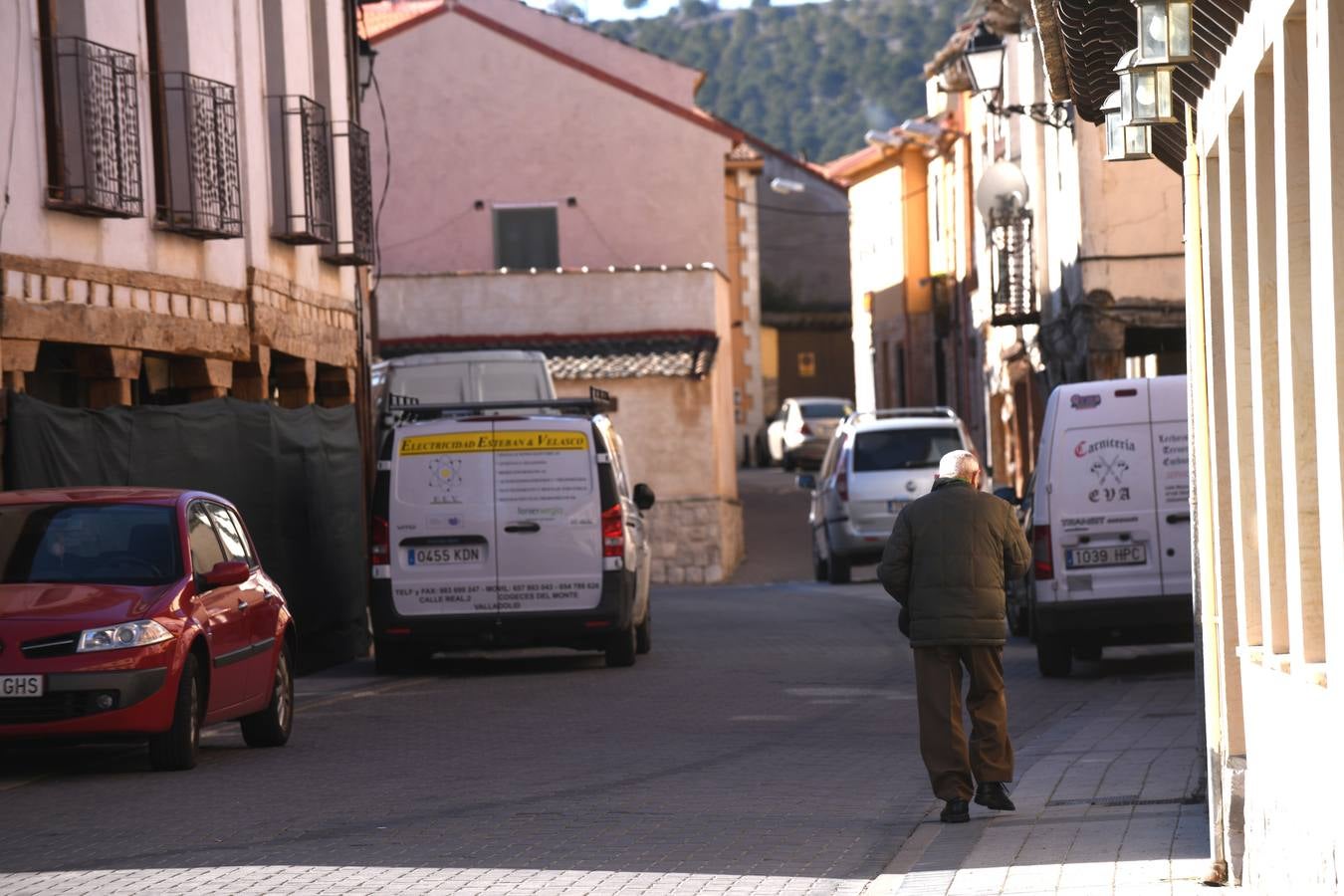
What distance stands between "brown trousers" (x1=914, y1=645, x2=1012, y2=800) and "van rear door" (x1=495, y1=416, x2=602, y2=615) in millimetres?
8648

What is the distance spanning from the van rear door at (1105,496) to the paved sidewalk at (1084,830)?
12.4 ft

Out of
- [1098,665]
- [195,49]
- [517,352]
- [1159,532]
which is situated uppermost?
[195,49]

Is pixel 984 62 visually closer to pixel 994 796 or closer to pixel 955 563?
pixel 955 563

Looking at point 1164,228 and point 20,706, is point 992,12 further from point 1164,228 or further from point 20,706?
point 20,706

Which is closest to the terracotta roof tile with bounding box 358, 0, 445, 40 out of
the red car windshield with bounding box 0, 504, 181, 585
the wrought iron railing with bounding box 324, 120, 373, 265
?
the wrought iron railing with bounding box 324, 120, 373, 265

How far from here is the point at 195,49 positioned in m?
20.3

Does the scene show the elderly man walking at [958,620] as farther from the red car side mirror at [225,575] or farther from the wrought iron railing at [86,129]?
the wrought iron railing at [86,129]

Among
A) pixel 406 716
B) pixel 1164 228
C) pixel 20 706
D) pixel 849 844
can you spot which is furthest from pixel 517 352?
pixel 849 844

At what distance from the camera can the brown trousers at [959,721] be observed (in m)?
10.2

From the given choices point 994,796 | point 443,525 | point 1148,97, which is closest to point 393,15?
point 443,525

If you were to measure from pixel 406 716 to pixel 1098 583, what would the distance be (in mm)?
5271

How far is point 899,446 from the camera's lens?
2953 centimetres

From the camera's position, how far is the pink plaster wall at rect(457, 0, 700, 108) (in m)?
47.8

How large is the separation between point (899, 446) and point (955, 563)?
19.3 metres
